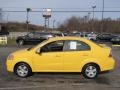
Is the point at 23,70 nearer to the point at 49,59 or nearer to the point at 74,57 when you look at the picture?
the point at 49,59

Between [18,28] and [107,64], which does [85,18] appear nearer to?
[18,28]

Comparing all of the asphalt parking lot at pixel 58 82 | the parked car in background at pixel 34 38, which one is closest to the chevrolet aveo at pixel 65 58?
the asphalt parking lot at pixel 58 82

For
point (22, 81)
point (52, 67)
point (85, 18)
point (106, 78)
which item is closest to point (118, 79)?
point (106, 78)

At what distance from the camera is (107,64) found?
13.7 m

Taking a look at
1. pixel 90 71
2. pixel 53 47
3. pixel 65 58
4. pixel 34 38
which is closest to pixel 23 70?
pixel 53 47

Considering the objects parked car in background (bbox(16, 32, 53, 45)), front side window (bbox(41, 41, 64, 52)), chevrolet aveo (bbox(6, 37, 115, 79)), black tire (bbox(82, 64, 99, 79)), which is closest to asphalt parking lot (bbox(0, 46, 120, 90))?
black tire (bbox(82, 64, 99, 79))

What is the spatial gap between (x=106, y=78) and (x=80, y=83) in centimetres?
168

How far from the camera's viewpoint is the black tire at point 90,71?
44.4 ft

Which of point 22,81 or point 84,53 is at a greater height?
point 84,53

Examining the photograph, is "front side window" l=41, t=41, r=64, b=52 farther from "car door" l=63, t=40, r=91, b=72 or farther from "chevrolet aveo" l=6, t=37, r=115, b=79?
"car door" l=63, t=40, r=91, b=72

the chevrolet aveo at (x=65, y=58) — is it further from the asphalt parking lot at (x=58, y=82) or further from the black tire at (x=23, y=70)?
the asphalt parking lot at (x=58, y=82)

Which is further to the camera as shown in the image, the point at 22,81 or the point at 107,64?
the point at 107,64

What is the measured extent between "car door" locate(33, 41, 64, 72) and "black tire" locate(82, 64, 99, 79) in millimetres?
856

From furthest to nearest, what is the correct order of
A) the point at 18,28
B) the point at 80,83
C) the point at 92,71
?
the point at 18,28
the point at 92,71
the point at 80,83
